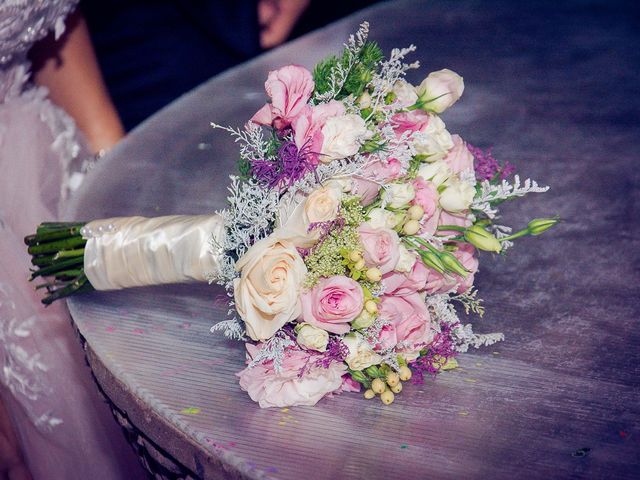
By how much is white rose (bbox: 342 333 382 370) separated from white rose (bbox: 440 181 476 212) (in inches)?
8.2

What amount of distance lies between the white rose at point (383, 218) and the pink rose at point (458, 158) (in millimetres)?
136

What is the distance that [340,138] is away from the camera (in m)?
0.96

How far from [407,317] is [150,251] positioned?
0.44 metres

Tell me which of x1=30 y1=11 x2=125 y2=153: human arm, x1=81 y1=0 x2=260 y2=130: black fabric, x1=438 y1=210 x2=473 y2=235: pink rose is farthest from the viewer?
x1=81 y1=0 x2=260 y2=130: black fabric

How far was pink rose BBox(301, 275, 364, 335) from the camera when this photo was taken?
91 cm

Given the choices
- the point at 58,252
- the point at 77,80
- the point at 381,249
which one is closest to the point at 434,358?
the point at 381,249

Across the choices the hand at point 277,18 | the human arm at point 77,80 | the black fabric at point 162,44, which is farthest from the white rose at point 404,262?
the hand at point 277,18

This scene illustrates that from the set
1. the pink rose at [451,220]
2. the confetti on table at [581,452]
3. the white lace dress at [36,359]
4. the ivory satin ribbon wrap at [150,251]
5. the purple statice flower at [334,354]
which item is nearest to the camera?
the confetti on table at [581,452]

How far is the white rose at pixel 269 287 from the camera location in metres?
0.90

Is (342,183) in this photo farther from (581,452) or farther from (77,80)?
(77,80)

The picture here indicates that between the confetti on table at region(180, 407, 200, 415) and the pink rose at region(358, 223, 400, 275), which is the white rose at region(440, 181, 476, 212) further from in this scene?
the confetti on table at region(180, 407, 200, 415)

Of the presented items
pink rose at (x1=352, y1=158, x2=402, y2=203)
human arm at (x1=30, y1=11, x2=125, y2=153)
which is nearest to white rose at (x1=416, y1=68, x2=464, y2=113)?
pink rose at (x1=352, y1=158, x2=402, y2=203)

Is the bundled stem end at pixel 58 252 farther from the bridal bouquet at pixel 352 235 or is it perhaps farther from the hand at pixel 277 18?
the hand at pixel 277 18

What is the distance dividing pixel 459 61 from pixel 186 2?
4.68 ft
